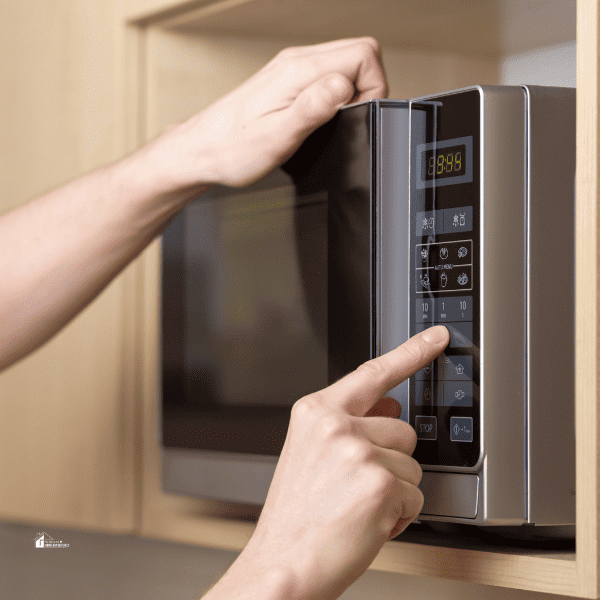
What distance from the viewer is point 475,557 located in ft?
2.01

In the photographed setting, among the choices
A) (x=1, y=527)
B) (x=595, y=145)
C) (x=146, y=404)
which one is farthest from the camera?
(x=1, y=527)

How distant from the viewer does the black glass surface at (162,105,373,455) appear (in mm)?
668

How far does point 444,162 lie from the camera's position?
2.05 feet

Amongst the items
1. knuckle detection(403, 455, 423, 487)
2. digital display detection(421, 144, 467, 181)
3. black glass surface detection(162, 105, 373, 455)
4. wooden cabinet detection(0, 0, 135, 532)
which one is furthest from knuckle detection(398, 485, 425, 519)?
wooden cabinet detection(0, 0, 135, 532)

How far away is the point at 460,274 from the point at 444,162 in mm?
82

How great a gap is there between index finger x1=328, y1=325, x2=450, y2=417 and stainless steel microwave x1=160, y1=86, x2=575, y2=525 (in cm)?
1

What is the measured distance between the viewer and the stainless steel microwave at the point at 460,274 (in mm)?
596

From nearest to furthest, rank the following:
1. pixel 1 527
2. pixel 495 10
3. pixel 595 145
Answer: pixel 595 145
pixel 495 10
pixel 1 527

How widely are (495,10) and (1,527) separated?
1.14 metres

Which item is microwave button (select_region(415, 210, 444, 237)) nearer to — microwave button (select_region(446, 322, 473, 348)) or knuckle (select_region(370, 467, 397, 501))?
A: microwave button (select_region(446, 322, 473, 348))

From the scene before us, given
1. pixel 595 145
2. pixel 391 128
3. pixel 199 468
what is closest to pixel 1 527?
pixel 199 468

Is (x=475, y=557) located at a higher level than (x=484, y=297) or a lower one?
lower

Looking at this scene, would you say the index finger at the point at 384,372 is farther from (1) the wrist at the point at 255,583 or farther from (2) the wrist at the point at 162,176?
(2) the wrist at the point at 162,176

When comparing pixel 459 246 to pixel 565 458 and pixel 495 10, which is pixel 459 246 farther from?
pixel 495 10
